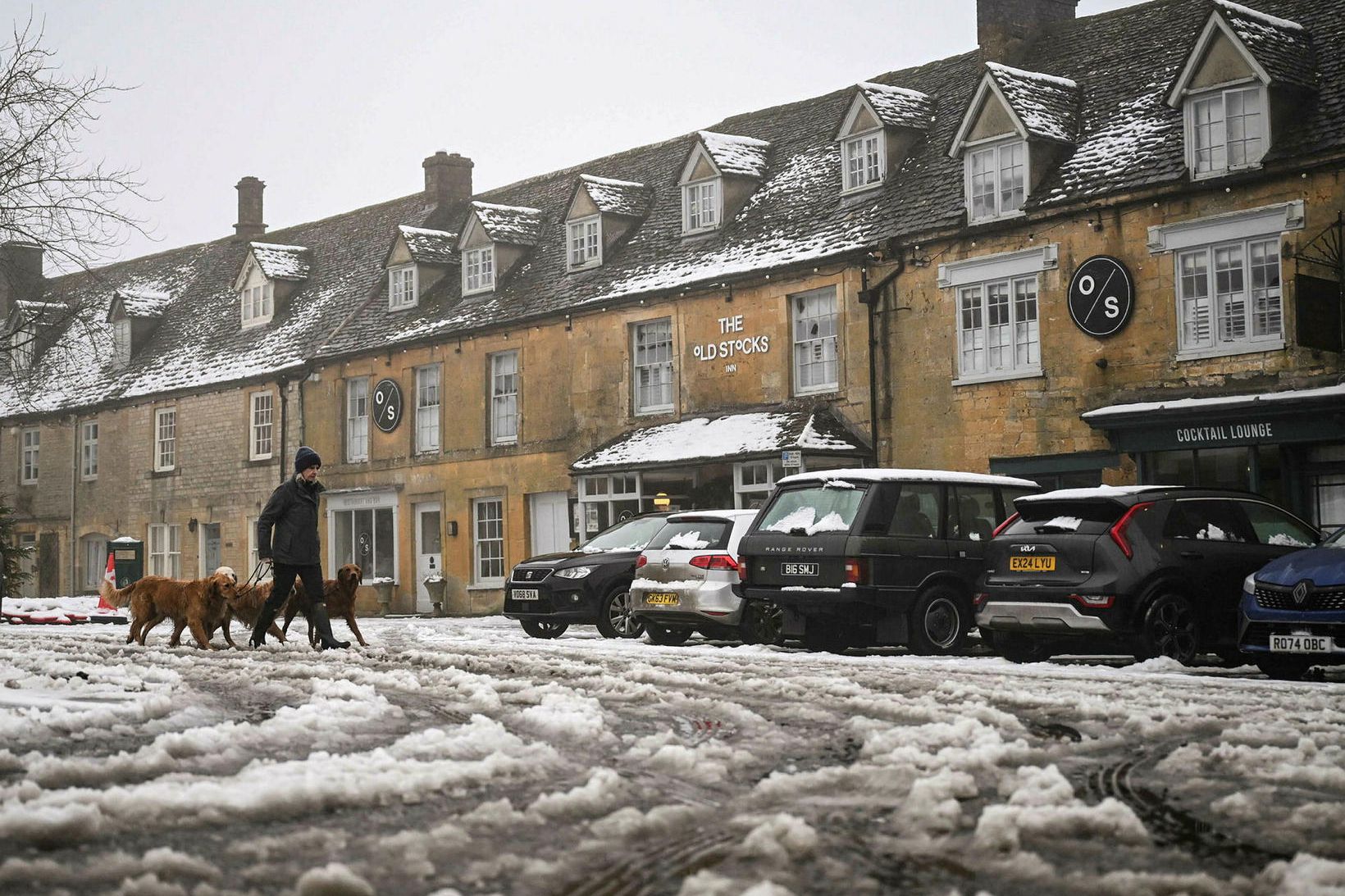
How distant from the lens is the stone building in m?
21.1

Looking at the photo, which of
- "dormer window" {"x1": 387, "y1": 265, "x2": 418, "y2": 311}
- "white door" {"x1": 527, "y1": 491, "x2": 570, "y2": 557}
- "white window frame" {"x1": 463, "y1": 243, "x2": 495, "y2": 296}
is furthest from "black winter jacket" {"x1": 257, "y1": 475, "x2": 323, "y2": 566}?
"dormer window" {"x1": 387, "y1": 265, "x2": 418, "y2": 311}

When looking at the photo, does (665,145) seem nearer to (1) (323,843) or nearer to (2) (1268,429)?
(2) (1268,429)

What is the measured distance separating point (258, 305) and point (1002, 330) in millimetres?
25091

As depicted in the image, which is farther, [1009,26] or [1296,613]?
[1009,26]

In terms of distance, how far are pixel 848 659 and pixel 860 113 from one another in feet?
49.7

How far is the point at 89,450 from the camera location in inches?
1797

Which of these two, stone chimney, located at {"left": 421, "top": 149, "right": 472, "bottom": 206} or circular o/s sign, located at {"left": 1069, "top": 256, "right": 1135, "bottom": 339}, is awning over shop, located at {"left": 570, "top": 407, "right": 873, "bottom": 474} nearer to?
circular o/s sign, located at {"left": 1069, "top": 256, "right": 1135, "bottom": 339}

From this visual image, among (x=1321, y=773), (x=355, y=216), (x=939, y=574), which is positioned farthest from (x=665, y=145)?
(x=1321, y=773)

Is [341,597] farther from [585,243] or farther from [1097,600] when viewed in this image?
[585,243]

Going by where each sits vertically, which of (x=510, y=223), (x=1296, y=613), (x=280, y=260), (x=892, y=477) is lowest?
(x=1296, y=613)

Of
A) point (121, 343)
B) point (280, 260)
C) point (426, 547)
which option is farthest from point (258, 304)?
point (426, 547)

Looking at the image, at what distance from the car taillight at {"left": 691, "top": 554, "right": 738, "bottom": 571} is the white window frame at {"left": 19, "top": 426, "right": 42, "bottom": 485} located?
34.7 m

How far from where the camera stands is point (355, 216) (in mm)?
44781

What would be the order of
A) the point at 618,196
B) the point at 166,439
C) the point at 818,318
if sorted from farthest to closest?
1. the point at 166,439
2. the point at 618,196
3. the point at 818,318
